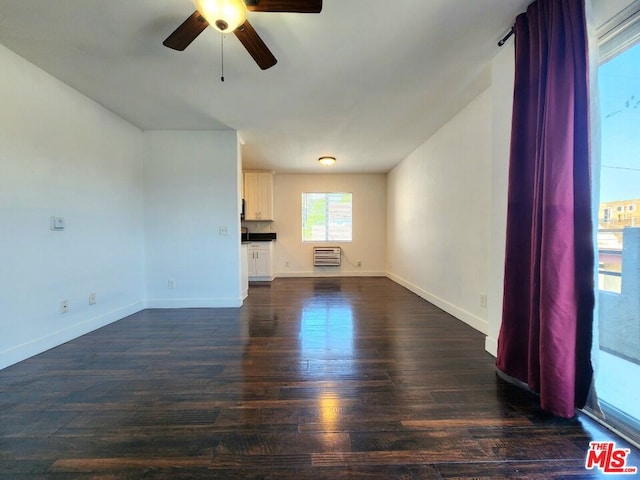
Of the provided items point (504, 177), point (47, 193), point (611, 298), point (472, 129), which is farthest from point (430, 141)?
point (47, 193)

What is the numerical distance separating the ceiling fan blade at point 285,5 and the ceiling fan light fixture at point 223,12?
0.06m

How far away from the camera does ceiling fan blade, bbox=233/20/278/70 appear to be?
5.17 ft

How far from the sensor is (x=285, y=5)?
1432mm

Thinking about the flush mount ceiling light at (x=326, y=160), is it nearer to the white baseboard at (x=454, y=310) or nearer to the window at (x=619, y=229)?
the white baseboard at (x=454, y=310)

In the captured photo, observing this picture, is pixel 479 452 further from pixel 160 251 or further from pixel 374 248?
pixel 374 248

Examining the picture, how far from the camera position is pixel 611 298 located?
1.37m

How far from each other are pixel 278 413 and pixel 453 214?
9.22 ft

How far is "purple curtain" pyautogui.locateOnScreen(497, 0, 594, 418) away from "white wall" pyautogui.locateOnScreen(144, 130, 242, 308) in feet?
10.5

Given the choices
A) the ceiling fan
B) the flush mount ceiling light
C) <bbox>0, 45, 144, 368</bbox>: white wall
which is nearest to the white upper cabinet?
the flush mount ceiling light

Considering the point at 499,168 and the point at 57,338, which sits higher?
the point at 499,168

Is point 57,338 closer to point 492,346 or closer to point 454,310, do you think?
point 492,346

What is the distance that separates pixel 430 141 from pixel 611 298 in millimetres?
2967

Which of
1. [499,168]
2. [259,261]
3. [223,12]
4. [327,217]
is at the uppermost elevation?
[223,12]

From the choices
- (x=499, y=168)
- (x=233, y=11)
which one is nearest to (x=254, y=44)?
(x=233, y=11)
